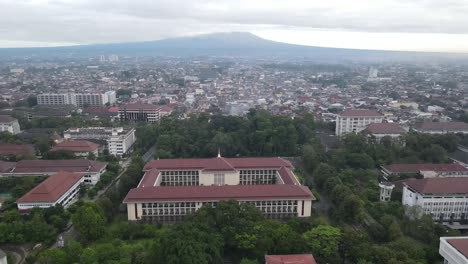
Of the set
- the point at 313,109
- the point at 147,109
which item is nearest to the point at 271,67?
the point at 313,109

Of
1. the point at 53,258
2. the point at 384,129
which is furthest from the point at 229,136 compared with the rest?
the point at 53,258

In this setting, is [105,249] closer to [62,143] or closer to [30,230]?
[30,230]

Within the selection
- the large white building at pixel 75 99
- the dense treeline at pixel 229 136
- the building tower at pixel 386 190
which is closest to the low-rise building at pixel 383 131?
the dense treeline at pixel 229 136

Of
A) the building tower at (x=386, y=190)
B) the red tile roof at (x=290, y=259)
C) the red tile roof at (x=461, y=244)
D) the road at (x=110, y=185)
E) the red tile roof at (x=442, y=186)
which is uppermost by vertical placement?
the red tile roof at (x=442, y=186)

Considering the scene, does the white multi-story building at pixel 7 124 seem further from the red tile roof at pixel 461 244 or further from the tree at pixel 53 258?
the red tile roof at pixel 461 244

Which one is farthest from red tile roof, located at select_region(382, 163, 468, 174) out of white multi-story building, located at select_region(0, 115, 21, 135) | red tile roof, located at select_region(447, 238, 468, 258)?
white multi-story building, located at select_region(0, 115, 21, 135)
